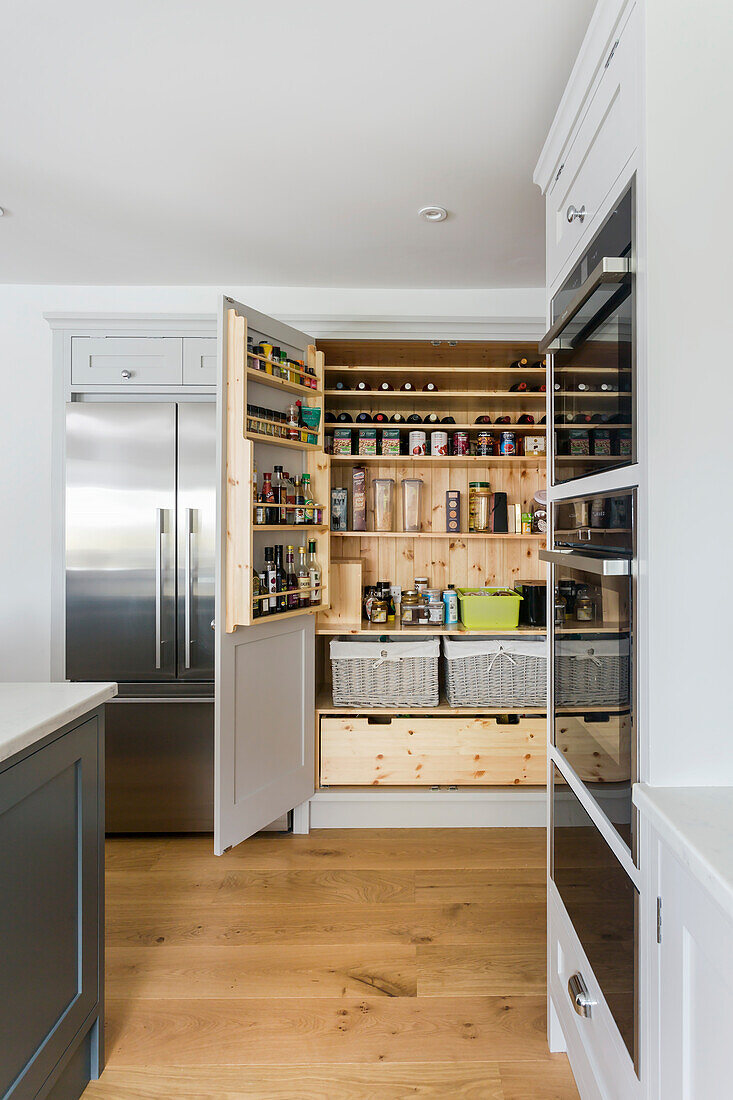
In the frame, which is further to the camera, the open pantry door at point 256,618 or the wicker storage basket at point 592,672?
the open pantry door at point 256,618

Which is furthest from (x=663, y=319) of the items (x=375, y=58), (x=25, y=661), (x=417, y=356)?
(x=25, y=661)

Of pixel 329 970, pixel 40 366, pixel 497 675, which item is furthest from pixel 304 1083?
pixel 40 366

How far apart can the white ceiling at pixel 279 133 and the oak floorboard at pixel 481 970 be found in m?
2.51

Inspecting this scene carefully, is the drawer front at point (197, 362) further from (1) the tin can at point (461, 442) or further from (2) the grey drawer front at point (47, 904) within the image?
(2) the grey drawer front at point (47, 904)

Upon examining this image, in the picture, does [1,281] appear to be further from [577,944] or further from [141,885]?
[577,944]

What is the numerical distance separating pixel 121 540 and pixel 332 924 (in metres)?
1.77

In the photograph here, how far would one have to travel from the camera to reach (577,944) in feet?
4.81

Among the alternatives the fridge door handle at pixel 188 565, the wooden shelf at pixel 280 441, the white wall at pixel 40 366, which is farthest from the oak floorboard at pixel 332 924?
the wooden shelf at pixel 280 441

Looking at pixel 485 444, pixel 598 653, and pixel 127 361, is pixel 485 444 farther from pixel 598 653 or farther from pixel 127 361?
pixel 598 653

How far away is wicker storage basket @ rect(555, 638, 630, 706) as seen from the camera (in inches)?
46.8

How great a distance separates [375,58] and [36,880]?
201 cm

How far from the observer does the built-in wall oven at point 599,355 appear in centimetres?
113

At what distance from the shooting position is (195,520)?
291 centimetres

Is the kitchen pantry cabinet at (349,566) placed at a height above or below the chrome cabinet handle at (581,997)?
above
